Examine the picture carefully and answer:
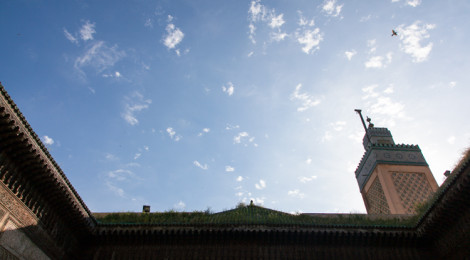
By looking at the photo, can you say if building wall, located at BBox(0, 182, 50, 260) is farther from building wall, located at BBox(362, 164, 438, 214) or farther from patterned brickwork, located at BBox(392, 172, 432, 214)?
patterned brickwork, located at BBox(392, 172, 432, 214)

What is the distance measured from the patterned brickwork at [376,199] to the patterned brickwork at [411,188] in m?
0.63

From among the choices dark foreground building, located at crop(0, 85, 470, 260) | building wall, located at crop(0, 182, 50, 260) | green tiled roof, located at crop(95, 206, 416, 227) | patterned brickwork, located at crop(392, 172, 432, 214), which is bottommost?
building wall, located at crop(0, 182, 50, 260)

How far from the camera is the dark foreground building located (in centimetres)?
670

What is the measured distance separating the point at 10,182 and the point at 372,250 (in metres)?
8.14

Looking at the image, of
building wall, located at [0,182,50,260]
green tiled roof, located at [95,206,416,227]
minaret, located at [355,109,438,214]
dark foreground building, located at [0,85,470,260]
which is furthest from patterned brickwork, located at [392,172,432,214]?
building wall, located at [0,182,50,260]

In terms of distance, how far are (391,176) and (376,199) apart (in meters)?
1.20

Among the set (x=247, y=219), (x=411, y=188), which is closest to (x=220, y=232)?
(x=247, y=219)

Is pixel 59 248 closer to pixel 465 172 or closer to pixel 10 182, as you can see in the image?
pixel 10 182

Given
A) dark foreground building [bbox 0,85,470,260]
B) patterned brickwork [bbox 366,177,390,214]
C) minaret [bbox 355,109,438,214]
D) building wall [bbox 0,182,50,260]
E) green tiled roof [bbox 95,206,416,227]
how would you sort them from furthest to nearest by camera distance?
patterned brickwork [bbox 366,177,390,214] < minaret [bbox 355,109,438,214] < green tiled roof [bbox 95,206,416,227] < dark foreground building [bbox 0,85,470,260] < building wall [bbox 0,182,50,260]

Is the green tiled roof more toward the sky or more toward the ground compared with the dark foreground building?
more toward the sky

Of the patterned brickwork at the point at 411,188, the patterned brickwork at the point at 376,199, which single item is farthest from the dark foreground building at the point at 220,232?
the patterned brickwork at the point at 376,199

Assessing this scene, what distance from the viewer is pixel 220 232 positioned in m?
8.04

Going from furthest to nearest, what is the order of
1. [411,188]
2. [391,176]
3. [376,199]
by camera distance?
[376,199], [391,176], [411,188]

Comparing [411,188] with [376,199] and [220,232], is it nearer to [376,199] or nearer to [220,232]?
[376,199]
